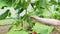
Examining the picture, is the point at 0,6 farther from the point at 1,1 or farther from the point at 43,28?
the point at 43,28

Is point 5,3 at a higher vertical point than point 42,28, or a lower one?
higher

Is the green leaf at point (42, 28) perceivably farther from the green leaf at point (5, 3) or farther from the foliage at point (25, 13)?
the green leaf at point (5, 3)

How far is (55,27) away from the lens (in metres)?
0.80

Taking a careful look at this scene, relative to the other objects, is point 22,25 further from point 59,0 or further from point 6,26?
point 59,0

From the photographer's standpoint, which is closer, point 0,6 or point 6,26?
point 0,6

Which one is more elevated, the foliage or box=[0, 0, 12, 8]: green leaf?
box=[0, 0, 12, 8]: green leaf

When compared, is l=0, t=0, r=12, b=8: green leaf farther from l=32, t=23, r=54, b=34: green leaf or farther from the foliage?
l=32, t=23, r=54, b=34: green leaf

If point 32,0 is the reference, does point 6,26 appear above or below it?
below

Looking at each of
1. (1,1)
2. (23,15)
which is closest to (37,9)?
(23,15)

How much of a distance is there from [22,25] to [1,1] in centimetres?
16

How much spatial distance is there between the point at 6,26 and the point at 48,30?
0.22 m

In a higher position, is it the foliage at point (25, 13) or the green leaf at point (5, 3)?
→ the green leaf at point (5, 3)

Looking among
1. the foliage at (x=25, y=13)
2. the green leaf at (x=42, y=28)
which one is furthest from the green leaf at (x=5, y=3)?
the green leaf at (x=42, y=28)

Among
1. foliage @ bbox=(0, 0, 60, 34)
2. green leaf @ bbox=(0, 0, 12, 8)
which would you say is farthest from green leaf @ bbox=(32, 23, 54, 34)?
green leaf @ bbox=(0, 0, 12, 8)
